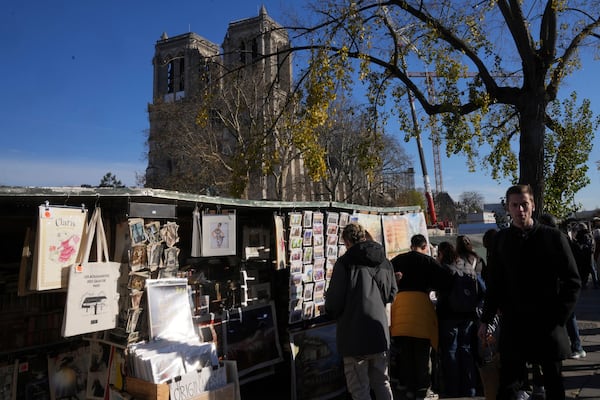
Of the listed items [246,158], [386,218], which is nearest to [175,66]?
[246,158]

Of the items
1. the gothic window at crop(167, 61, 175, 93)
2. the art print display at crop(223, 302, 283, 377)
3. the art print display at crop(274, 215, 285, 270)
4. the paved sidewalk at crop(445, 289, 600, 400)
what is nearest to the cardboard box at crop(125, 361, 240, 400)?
the art print display at crop(223, 302, 283, 377)

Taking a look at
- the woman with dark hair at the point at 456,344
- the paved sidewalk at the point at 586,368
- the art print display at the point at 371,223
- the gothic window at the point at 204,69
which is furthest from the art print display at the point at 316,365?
the gothic window at the point at 204,69

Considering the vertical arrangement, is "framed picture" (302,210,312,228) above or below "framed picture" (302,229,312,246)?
above

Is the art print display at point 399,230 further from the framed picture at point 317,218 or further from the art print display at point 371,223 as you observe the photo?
the framed picture at point 317,218

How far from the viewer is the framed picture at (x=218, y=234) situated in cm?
482

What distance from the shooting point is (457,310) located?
487 centimetres

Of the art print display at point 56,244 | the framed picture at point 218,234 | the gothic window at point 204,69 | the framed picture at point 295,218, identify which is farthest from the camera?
the gothic window at point 204,69

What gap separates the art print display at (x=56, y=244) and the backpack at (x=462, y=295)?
3.68m

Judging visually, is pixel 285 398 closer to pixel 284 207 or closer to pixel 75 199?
pixel 284 207

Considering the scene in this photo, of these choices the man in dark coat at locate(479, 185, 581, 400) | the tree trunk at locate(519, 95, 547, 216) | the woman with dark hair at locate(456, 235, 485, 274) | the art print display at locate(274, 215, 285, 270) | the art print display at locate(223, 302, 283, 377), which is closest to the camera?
the man in dark coat at locate(479, 185, 581, 400)

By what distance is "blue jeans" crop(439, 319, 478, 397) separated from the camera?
16.1 feet

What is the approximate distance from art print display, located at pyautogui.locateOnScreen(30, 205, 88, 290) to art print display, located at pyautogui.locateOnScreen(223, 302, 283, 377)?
6.37 feet

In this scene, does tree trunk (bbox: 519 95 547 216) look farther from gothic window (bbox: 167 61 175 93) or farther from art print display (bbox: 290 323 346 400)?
gothic window (bbox: 167 61 175 93)

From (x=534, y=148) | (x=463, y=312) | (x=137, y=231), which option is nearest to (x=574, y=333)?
(x=463, y=312)
